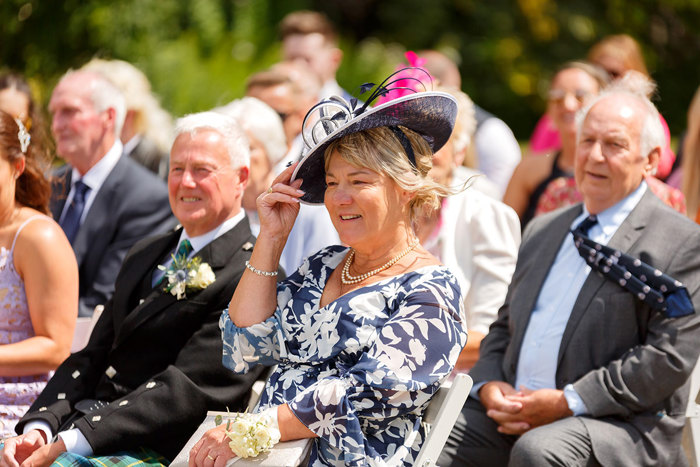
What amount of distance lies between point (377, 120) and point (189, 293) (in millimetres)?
1182

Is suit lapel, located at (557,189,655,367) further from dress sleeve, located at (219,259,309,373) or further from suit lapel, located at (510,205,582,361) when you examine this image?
dress sleeve, located at (219,259,309,373)

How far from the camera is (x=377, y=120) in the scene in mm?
3289

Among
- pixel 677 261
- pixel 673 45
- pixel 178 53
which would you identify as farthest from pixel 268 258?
pixel 673 45

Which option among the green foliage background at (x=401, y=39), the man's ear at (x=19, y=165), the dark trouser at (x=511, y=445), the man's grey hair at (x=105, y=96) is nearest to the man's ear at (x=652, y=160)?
the dark trouser at (x=511, y=445)

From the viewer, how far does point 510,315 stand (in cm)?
438

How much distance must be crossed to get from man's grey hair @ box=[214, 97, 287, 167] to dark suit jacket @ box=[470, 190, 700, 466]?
8.28 ft

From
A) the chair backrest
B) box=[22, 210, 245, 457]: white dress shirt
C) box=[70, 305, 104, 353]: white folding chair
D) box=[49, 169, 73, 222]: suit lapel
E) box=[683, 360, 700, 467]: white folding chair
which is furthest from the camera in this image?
box=[49, 169, 73, 222]: suit lapel

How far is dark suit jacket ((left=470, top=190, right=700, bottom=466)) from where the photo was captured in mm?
3830

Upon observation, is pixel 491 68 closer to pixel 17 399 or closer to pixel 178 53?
pixel 178 53

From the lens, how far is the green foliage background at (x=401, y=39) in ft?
37.5

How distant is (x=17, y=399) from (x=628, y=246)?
287 cm

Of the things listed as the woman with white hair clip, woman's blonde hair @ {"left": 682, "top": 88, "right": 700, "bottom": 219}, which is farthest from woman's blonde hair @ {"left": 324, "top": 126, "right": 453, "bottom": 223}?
woman's blonde hair @ {"left": 682, "top": 88, "right": 700, "bottom": 219}

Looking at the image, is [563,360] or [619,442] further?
[563,360]

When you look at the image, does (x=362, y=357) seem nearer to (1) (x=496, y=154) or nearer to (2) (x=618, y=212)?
(2) (x=618, y=212)
